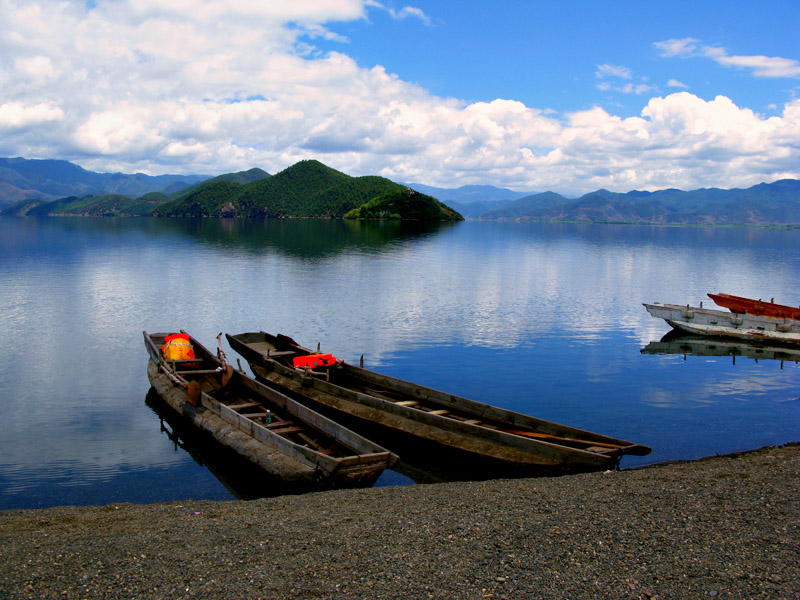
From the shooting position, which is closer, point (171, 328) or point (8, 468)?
point (8, 468)

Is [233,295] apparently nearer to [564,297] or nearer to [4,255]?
[564,297]

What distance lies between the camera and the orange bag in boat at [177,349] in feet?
69.8

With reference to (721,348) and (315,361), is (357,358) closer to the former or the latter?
(315,361)

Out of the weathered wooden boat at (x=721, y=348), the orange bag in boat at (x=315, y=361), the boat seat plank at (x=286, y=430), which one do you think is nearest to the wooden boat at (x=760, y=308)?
the weathered wooden boat at (x=721, y=348)

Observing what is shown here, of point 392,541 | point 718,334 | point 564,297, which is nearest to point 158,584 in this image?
point 392,541

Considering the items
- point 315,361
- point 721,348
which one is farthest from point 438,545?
point 721,348

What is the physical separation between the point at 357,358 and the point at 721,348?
21080 millimetres

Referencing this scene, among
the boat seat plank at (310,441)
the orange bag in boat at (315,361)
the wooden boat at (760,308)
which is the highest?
the wooden boat at (760,308)

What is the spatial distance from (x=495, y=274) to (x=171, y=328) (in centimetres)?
4050

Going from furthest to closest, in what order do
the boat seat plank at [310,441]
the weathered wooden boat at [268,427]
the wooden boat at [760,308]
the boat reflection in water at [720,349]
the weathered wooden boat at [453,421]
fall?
the wooden boat at [760,308], the boat reflection in water at [720,349], the boat seat plank at [310,441], the weathered wooden boat at [453,421], the weathered wooden boat at [268,427]

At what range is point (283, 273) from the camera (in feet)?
184

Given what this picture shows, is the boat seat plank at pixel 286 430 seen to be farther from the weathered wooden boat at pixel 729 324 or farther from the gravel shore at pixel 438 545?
the weathered wooden boat at pixel 729 324

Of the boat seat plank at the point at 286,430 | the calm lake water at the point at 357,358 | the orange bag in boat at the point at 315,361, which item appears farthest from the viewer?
the orange bag in boat at the point at 315,361

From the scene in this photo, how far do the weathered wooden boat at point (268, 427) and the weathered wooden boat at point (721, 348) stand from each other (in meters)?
21.2
